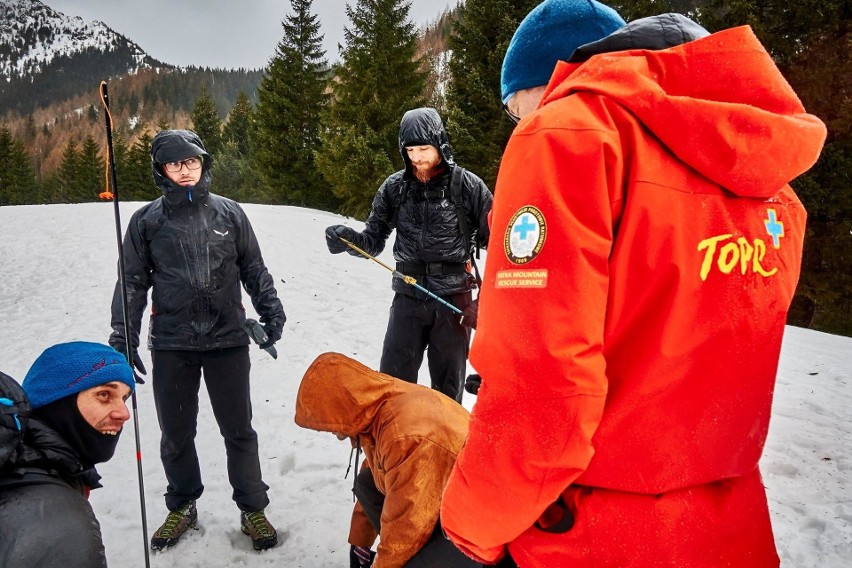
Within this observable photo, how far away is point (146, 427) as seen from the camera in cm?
477

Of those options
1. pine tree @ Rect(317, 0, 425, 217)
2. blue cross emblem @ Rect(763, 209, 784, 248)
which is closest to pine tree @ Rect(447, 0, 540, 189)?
pine tree @ Rect(317, 0, 425, 217)

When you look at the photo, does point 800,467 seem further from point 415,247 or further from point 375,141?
point 375,141

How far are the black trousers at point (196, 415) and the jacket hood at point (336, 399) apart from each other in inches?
37.5

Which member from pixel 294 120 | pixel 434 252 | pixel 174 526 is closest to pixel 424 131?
pixel 434 252

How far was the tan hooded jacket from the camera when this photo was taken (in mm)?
2074

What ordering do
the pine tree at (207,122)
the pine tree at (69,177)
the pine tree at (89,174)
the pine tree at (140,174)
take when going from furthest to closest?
1. the pine tree at (69,177)
2. the pine tree at (89,174)
3. the pine tree at (140,174)
4. the pine tree at (207,122)

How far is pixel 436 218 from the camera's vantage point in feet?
11.7

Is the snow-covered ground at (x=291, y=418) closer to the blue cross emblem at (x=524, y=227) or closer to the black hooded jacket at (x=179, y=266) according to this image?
the black hooded jacket at (x=179, y=266)

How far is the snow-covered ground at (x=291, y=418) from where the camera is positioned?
124 inches

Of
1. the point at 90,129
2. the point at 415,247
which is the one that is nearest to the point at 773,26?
the point at 415,247

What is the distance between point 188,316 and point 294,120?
20.7 meters

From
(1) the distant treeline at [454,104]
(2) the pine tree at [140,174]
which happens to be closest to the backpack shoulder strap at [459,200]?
(1) the distant treeline at [454,104]

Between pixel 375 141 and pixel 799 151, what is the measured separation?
16.4m

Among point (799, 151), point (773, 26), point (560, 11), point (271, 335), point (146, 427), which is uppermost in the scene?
point (773, 26)
